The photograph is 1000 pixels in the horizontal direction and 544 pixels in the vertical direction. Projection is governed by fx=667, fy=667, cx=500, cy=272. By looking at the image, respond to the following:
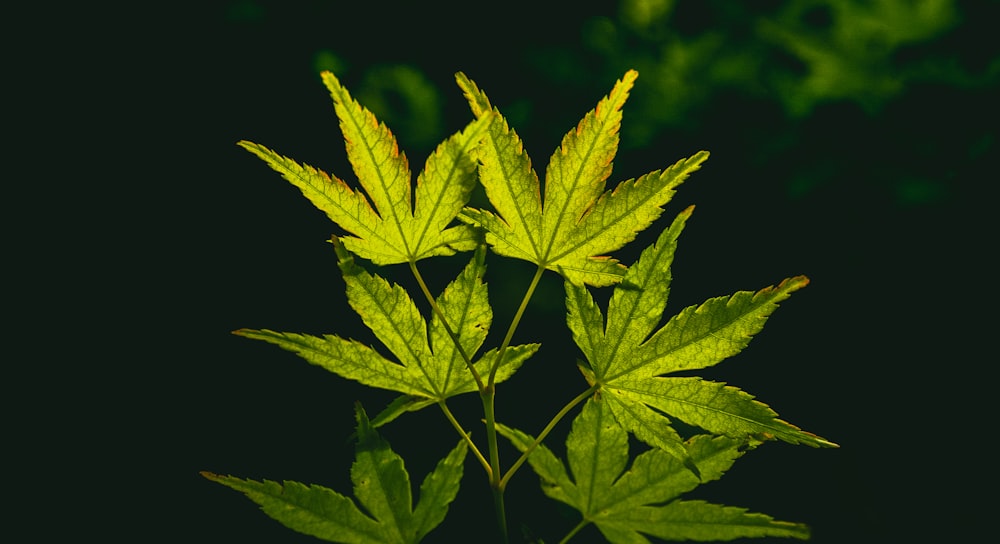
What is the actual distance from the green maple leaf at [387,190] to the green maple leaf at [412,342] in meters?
0.03

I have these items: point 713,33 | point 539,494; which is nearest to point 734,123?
point 713,33

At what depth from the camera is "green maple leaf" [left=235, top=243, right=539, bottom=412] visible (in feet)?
1.74

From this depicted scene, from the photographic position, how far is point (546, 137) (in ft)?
4.10

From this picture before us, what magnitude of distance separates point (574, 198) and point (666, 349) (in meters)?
0.14

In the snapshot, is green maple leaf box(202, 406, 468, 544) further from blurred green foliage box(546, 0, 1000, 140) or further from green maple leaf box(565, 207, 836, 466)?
blurred green foliage box(546, 0, 1000, 140)

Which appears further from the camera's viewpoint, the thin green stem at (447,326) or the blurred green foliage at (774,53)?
the blurred green foliage at (774,53)

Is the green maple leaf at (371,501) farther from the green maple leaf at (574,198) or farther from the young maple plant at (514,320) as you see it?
the green maple leaf at (574,198)

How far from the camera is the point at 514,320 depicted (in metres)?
0.52

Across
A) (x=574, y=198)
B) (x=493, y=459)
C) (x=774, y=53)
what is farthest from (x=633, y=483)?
(x=774, y=53)

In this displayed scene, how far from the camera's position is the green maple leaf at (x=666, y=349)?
1.65 ft

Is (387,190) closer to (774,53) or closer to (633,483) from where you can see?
(633,483)

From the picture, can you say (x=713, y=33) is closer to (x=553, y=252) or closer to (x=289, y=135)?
(x=289, y=135)

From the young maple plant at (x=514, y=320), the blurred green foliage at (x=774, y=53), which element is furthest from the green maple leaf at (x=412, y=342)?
the blurred green foliage at (x=774, y=53)

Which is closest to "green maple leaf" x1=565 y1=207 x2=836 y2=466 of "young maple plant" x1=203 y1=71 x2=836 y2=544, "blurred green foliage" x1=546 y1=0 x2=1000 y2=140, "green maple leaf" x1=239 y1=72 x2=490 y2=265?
"young maple plant" x1=203 y1=71 x2=836 y2=544
